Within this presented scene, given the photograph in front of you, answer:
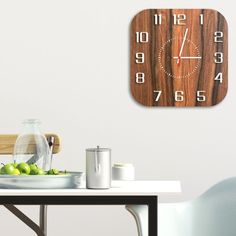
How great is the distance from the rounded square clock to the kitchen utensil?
211 centimetres

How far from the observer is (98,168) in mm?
2416

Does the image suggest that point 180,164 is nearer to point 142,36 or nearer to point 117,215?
point 117,215

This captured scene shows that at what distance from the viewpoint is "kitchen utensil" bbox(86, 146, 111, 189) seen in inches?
94.7

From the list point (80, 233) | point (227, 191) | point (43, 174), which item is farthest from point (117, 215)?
point (43, 174)

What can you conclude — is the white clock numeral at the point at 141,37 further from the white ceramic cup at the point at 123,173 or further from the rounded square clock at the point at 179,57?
the white ceramic cup at the point at 123,173

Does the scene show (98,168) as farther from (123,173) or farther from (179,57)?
(179,57)

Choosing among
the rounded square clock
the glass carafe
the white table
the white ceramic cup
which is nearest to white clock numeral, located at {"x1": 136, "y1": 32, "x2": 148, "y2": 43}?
the rounded square clock

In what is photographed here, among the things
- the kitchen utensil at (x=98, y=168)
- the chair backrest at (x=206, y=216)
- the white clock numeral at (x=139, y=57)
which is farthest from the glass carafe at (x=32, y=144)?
the white clock numeral at (x=139, y=57)

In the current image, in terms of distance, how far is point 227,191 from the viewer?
3.15 metres

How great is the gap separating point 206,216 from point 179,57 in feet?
5.20

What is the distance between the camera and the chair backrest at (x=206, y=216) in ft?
10.2

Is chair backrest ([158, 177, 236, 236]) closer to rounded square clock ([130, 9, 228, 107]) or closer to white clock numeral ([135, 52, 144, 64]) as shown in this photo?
rounded square clock ([130, 9, 228, 107])

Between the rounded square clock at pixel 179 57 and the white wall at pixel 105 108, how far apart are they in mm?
49

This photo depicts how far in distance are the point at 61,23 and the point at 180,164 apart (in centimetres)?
111
